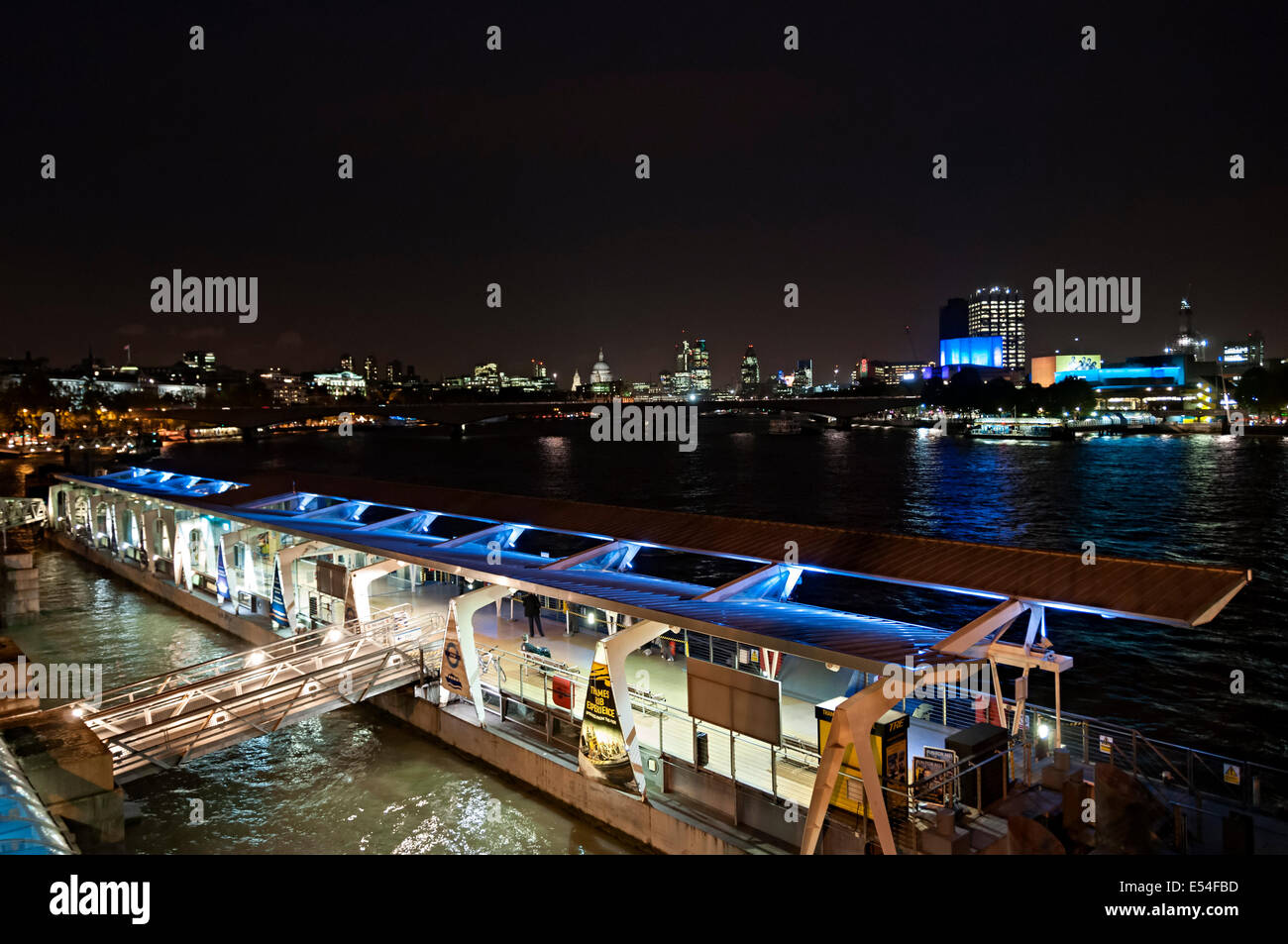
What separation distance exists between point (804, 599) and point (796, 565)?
63.7 ft

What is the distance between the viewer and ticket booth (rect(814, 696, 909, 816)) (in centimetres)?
930

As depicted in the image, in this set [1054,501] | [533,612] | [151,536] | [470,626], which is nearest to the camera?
[470,626]

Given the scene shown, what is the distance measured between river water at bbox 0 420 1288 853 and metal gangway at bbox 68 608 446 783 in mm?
1140

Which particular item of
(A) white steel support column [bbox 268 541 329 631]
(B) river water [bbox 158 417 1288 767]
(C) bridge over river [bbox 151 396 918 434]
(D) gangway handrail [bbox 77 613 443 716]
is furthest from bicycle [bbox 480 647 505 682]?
(C) bridge over river [bbox 151 396 918 434]

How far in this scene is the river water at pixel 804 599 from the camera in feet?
40.1

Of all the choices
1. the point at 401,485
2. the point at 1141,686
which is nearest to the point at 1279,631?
the point at 1141,686

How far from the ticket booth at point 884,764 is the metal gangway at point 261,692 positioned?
28.2 feet

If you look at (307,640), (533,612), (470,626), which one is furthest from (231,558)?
(470,626)

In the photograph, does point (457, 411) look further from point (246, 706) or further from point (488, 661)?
point (246, 706)

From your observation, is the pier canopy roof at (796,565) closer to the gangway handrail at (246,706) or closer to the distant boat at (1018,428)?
the gangway handrail at (246,706)

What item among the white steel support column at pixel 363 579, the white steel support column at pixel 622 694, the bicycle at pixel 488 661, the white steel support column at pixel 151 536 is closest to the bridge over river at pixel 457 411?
the white steel support column at pixel 151 536

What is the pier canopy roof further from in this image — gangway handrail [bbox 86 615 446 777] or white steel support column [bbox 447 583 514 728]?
gangway handrail [bbox 86 615 446 777]

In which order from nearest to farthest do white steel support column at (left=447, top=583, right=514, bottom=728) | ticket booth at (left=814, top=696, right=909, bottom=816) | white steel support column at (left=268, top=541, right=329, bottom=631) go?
ticket booth at (left=814, top=696, right=909, bottom=816), white steel support column at (left=447, top=583, right=514, bottom=728), white steel support column at (left=268, top=541, right=329, bottom=631)

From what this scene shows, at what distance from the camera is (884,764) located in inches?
367
